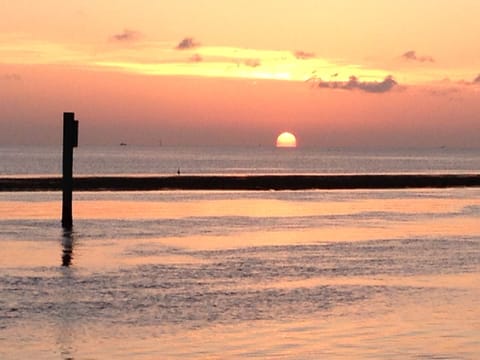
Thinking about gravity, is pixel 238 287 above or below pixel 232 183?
below

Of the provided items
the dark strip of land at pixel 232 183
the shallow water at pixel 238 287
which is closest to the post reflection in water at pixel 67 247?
the shallow water at pixel 238 287

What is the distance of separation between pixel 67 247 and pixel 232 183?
1751 inches

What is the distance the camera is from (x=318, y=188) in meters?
76.1

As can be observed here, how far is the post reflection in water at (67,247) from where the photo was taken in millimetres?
28344

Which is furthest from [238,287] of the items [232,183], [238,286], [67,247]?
[232,183]

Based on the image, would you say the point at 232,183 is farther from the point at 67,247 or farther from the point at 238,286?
the point at 238,286

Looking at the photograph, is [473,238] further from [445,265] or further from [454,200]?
[454,200]

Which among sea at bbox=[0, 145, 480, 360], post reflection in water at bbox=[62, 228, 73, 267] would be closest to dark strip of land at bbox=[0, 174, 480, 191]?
sea at bbox=[0, 145, 480, 360]

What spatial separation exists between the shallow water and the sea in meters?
0.04

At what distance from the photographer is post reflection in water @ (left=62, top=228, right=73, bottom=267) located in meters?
28.3

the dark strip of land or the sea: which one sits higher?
the dark strip of land

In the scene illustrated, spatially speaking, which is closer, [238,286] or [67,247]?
[238,286]

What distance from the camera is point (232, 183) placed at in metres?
76.5

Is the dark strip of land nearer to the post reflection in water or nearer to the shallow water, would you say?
the shallow water
